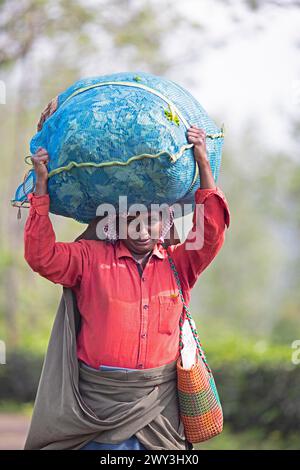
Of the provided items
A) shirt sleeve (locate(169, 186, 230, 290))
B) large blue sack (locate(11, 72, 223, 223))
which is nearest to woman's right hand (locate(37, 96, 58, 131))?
large blue sack (locate(11, 72, 223, 223))

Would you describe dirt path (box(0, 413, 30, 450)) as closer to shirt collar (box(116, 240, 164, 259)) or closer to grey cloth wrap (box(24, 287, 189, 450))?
grey cloth wrap (box(24, 287, 189, 450))

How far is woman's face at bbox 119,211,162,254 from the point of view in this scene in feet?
12.6

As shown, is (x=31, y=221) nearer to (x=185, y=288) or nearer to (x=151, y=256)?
(x=151, y=256)

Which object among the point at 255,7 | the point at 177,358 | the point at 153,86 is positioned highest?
the point at 255,7

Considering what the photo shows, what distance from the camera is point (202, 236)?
381 cm

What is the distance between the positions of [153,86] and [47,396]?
5.03 ft

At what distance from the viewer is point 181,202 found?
3.95m

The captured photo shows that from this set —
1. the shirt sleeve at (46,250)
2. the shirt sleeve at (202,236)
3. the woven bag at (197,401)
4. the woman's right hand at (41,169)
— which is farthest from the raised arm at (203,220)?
the woman's right hand at (41,169)

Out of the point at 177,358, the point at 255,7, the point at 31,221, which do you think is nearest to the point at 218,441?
the point at 255,7

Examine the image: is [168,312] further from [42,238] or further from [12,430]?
[12,430]

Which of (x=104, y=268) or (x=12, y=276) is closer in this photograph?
(x=104, y=268)

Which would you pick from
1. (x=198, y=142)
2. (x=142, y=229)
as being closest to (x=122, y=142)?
(x=198, y=142)

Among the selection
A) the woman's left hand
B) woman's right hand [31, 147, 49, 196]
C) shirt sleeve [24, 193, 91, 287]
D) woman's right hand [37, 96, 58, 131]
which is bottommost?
shirt sleeve [24, 193, 91, 287]

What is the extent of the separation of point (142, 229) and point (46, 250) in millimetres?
473
